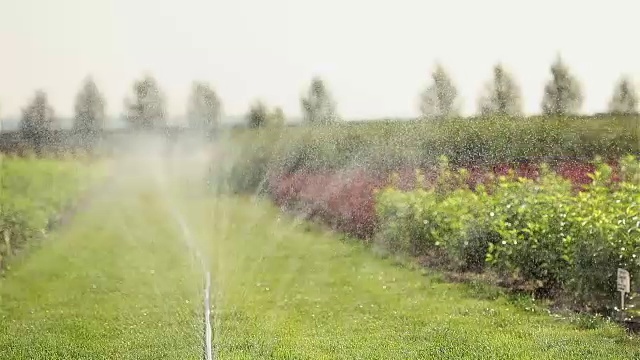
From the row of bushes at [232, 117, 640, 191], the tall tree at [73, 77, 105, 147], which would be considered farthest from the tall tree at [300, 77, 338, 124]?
the tall tree at [73, 77, 105, 147]

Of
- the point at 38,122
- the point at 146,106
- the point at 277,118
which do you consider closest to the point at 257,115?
the point at 277,118

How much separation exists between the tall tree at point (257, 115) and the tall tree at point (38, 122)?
2.54ft

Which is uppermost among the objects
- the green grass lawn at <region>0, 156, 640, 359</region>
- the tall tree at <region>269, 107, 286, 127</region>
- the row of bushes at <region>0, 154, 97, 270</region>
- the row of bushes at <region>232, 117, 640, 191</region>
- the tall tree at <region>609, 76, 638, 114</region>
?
the tall tree at <region>609, 76, 638, 114</region>

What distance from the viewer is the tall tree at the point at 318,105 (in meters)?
2.97

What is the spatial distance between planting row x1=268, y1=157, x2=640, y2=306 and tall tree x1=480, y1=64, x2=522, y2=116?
0.74 feet

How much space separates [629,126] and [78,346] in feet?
7.49

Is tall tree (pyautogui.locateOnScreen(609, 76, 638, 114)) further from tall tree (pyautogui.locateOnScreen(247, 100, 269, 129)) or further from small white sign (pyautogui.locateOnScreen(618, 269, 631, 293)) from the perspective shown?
tall tree (pyautogui.locateOnScreen(247, 100, 269, 129))

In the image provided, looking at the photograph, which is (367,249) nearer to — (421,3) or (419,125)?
(419,125)

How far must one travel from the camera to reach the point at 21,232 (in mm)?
2988

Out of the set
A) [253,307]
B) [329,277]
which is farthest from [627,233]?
[253,307]

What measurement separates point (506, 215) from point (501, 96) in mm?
497

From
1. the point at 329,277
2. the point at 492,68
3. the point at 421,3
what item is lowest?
the point at 329,277

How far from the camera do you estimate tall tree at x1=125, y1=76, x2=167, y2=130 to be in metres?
2.88

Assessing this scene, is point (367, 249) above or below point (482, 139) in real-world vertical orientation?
below
